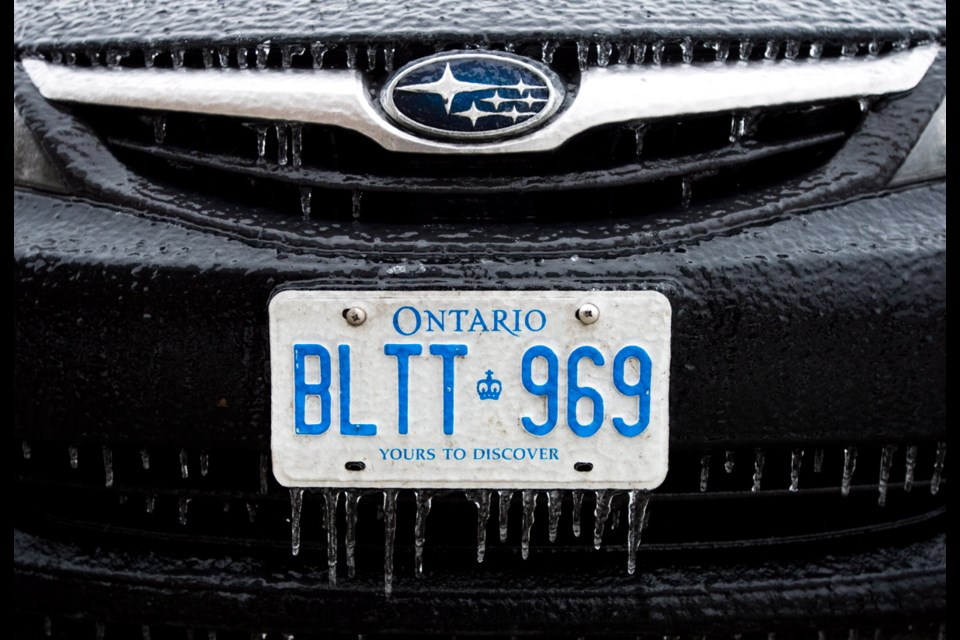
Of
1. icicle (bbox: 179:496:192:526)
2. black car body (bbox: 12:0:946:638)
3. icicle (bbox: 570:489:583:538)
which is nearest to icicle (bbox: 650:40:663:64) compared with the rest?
black car body (bbox: 12:0:946:638)

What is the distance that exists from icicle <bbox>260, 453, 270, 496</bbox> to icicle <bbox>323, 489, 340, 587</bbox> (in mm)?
77

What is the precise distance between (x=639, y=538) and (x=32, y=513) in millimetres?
784

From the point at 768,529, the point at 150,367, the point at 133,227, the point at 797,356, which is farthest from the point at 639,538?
the point at 133,227

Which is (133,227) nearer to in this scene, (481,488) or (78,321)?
(78,321)

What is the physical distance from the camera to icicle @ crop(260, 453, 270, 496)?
1.27 m

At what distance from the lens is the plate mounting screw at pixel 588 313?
117 centimetres

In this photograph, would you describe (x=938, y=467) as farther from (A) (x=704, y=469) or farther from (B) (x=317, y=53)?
(B) (x=317, y=53)

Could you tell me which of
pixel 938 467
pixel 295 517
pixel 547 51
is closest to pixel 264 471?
pixel 295 517

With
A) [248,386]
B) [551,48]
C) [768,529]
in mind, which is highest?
[551,48]

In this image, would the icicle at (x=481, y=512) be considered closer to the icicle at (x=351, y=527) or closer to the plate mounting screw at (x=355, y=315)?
the icicle at (x=351, y=527)

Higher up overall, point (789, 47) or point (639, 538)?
point (789, 47)

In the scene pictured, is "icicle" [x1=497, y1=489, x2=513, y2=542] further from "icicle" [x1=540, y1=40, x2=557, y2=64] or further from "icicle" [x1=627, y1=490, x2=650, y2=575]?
"icicle" [x1=540, y1=40, x2=557, y2=64]

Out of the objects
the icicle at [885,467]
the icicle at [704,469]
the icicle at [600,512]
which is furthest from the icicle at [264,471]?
the icicle at [885,467]

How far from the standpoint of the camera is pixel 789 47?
4.23 feet
